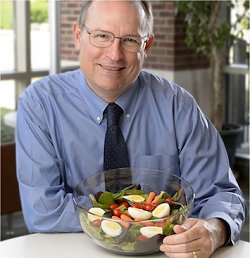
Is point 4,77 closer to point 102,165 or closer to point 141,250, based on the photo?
point 102,165

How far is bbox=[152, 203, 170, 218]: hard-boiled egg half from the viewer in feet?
5.41

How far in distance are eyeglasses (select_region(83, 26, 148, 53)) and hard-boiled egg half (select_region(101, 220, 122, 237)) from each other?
72 centimetres

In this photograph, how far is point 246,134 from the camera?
20.2ft

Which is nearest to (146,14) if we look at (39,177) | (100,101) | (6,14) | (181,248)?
(100,101)

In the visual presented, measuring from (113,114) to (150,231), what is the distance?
669mm

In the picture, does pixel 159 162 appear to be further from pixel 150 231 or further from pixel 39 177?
pixel 150 231

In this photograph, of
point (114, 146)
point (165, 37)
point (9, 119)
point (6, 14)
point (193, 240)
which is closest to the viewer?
point (193, 240)

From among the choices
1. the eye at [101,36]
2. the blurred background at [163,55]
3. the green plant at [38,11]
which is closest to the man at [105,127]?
the eye at [101,36]

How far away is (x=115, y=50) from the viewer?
2086 mm

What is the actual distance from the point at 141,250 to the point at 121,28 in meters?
0.80

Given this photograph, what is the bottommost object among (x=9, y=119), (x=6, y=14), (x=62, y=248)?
(x=9, y=119)

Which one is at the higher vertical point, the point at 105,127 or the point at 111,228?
the point at 105,127

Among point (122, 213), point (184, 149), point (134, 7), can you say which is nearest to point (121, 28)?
point (134, 7)

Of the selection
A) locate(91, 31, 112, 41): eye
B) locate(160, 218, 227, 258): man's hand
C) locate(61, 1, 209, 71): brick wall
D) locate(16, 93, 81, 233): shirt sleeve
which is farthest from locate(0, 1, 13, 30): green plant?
locate(160, 218, 227, 258): man's hand
